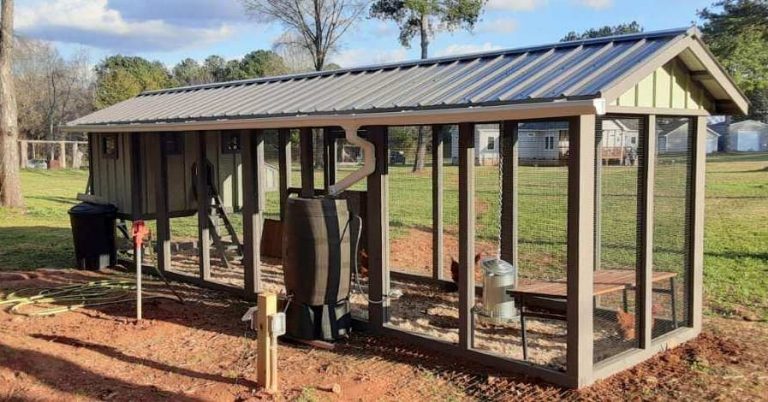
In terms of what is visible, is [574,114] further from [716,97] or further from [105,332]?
[105,332]

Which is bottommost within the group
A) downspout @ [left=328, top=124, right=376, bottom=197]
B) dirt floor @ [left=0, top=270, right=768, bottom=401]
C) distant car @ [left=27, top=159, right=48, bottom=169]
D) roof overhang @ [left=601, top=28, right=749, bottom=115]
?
dirt floor @ [left=0, top=270, right=768, bottom=401]

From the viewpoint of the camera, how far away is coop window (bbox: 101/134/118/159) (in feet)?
29.5

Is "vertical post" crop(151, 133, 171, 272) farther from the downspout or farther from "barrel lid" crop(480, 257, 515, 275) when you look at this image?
"barrel lid" crop(480, 257, 515, 275)

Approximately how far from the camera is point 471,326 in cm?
495

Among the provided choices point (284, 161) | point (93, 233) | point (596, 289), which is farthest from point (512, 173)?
point (93, 233)

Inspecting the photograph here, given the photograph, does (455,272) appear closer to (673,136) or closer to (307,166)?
(307,166)

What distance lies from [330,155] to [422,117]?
3249 millimetres

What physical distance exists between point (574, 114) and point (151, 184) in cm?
629

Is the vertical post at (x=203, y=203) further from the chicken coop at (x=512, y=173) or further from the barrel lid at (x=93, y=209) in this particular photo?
the barrel lid at (x=93, y=209)

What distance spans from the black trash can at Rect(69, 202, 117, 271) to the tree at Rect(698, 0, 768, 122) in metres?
12.9

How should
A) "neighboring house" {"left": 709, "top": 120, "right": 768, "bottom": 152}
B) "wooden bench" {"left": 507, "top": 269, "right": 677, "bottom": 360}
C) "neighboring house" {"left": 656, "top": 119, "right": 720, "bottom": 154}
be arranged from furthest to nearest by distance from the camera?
Result: 1. "neighboring house" {"left": 709, "top": 120, "right": 768, "bottom": 152}
2. "neighboring house" {"left": 656, "top": 119, "right": 720, "bottom": 154}
3. "wooden bench" {"left": 507, "top": 269, "right": 677, "bottom": 360}

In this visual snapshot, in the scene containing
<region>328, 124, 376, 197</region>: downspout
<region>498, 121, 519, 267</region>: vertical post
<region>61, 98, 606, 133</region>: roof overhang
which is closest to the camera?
<region>61, 98, 606, 133</region>: roof overhang

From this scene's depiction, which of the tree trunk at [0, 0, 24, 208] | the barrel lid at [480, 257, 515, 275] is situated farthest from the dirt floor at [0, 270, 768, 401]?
the tree trunk at [0, 0, 24, 208]

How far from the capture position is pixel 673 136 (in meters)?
5.22
